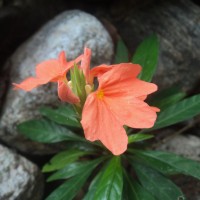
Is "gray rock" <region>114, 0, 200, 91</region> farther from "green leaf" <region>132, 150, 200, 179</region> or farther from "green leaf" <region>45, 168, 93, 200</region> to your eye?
"green leaf" <region>45, 168, 93, 200</region>

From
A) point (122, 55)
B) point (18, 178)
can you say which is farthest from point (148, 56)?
point (18, 178)

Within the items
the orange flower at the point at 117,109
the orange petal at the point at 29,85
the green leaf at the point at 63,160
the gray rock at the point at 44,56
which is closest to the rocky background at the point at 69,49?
the gray rock at the point at 44,56

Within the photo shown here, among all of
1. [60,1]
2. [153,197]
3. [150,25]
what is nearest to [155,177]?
[153,197]

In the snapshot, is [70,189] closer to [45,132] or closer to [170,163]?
[45,132]

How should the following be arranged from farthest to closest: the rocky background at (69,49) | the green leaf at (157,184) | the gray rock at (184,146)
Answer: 1. the gray rock at (184,146)
2. the rocky background at (69,49)
3. the green leaf at (157,184)

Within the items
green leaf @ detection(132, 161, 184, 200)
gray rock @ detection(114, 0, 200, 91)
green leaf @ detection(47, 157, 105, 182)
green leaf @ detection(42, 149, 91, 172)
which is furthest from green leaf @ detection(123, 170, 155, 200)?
gray rock @ detection(114, 0, 200, 91)

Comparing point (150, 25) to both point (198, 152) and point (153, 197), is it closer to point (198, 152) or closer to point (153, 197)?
point (198, 152)

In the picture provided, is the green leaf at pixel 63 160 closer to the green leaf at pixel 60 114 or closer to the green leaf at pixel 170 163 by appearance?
the green leaf at pixel 60 114
